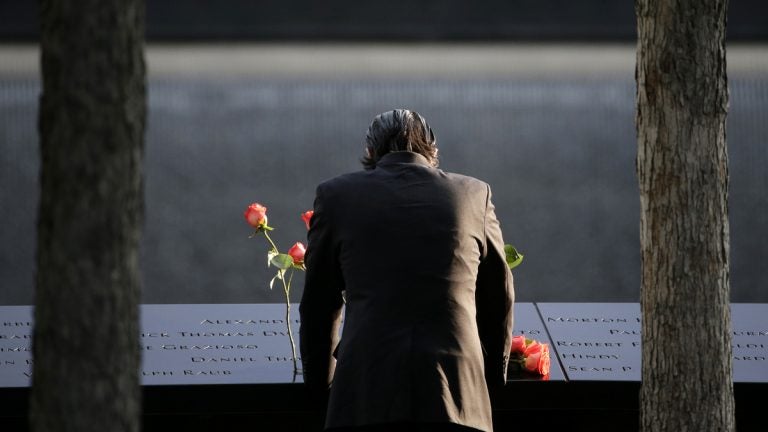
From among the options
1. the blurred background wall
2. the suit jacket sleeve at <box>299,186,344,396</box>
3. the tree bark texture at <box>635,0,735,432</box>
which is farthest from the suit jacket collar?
the blurred background wall

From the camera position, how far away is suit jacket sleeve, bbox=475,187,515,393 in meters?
2.21

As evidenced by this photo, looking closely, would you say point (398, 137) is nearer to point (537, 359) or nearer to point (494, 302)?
point (494, 302)

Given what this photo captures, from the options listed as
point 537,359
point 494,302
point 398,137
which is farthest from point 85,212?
point 537,359

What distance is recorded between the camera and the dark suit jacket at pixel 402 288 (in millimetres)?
2043

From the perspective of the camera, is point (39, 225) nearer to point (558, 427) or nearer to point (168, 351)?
→ point (168, 351)

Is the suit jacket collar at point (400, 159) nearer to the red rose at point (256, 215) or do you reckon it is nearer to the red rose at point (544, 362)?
the red rose at point (256, 215)

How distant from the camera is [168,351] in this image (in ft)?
8.91

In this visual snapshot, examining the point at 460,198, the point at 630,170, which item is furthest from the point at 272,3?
the point at 460,198

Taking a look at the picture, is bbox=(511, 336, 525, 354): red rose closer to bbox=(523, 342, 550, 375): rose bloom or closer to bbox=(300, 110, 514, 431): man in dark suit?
bbox=(523, 342, 550, 375): rose bloom

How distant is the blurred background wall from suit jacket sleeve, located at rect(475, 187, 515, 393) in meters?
4.53

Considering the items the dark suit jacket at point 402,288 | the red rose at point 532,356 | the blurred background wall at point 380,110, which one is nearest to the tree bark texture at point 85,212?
the dark suit jacket at point 402,288

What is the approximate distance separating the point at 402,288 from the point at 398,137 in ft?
1.09

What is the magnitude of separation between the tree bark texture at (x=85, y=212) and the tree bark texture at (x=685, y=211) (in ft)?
3.91

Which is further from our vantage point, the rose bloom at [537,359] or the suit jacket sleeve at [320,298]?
the rose bloom at [537,359]
